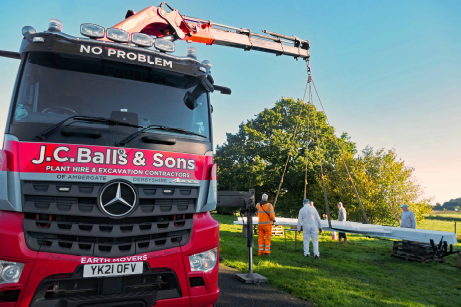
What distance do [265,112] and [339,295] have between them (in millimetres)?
32063

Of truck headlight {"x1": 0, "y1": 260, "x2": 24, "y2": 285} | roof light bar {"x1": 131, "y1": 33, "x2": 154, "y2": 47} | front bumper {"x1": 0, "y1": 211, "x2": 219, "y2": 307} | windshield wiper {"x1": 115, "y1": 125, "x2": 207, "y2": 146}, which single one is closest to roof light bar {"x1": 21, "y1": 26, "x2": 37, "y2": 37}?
roof light bar {"x1": 131, "y1": 33, "x2": 154, "y2": 47}

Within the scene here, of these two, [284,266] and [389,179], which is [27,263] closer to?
[284,266]

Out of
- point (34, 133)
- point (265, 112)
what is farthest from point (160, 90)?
point (265, 112)

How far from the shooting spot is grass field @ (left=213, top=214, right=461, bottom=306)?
226 inches

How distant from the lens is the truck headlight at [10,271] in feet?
8.25

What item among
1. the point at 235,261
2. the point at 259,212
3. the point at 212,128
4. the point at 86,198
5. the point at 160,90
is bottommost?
the point at 235,261

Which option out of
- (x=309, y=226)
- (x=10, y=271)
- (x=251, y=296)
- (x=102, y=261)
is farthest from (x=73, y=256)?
(x=309, y=226)

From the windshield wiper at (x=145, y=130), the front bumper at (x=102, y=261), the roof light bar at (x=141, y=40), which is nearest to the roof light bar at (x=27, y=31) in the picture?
the roof light bar at (x=141, y=40)

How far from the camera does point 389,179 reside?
2466 centimetres

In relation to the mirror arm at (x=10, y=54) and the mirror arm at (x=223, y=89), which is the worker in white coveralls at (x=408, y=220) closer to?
the mirror arm at (x=223, y=89)

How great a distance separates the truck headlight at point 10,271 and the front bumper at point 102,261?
0.04 metres

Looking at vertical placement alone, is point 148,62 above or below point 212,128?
above

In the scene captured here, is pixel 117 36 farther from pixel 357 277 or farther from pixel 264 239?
pixel 264 239

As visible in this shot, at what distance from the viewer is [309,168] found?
31.7 m
